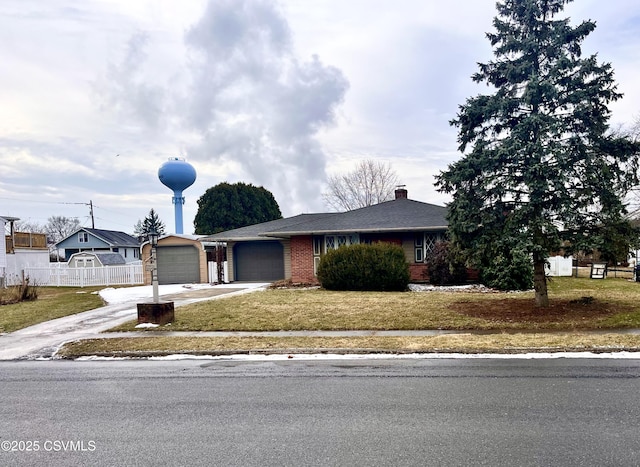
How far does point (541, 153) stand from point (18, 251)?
35.7 m

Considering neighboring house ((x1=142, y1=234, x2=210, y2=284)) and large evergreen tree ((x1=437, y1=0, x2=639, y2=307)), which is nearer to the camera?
large evergreen tree ((x1=437, y1=0, x2=639, y2=307))

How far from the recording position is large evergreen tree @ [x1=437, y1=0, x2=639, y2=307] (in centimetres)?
1053

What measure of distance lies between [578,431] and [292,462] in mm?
2723

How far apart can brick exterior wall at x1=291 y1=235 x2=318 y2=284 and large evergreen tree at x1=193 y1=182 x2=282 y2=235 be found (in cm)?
2382

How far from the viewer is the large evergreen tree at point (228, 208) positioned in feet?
146

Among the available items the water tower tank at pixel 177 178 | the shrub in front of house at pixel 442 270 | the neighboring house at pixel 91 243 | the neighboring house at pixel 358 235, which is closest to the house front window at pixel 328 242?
the neighboring house at pixel 358 235

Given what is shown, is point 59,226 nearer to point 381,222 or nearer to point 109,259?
point 109,259

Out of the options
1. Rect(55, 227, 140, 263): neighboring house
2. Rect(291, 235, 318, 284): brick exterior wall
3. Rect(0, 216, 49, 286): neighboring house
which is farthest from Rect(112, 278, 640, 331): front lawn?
Rect(55, 227, 140, 263): neighboring house

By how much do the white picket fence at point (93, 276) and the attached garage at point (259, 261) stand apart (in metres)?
6.20

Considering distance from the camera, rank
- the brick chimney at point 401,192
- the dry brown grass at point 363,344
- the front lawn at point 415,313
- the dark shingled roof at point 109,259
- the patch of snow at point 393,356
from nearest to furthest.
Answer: the patch of snow at point 393,356 → the dry brown grass at point 363,344 → the front lawn at point 415,313 → the brick chimney at point 401,192 → the dark shingled roof at point 109,259

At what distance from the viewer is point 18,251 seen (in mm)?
33156

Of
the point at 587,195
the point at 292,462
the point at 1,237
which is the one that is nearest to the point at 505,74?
the point at 587,195

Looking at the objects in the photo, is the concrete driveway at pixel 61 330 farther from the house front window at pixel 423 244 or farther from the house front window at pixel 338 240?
the house front window at pixel 423 244

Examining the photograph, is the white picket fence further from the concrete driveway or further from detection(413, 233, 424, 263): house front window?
detection(413, 233, 424, 263): house front window
